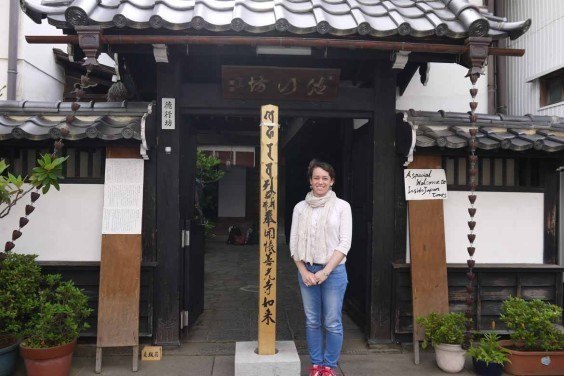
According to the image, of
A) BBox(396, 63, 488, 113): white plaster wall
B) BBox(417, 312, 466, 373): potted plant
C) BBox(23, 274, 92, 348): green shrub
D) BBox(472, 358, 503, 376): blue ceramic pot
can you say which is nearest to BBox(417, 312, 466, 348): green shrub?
BBox(417, 312, 466, 373): potted plant

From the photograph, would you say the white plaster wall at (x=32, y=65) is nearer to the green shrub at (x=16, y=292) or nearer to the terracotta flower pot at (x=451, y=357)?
the green shrub at (x=16, y=292)

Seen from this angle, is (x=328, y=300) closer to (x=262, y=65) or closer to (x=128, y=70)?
(x=262, y=65)

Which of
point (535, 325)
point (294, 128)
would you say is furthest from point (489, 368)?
point (294, 128)

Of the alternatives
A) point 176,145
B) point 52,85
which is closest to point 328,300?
point 176,145

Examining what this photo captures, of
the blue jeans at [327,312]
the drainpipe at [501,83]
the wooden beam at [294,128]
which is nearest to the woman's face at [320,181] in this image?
the blue jeans at [327,312]

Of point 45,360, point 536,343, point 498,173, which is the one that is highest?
point 498,173

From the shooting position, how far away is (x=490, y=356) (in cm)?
538

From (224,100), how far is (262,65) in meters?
0.89

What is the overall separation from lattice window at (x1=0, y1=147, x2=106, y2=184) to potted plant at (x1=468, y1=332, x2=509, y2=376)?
18.3ft

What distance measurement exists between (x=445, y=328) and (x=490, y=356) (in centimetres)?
60

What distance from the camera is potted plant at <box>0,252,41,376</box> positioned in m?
5.14

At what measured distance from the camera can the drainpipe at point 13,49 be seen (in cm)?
806

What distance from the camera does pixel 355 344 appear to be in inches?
260

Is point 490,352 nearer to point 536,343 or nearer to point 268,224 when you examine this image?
point 536,343
